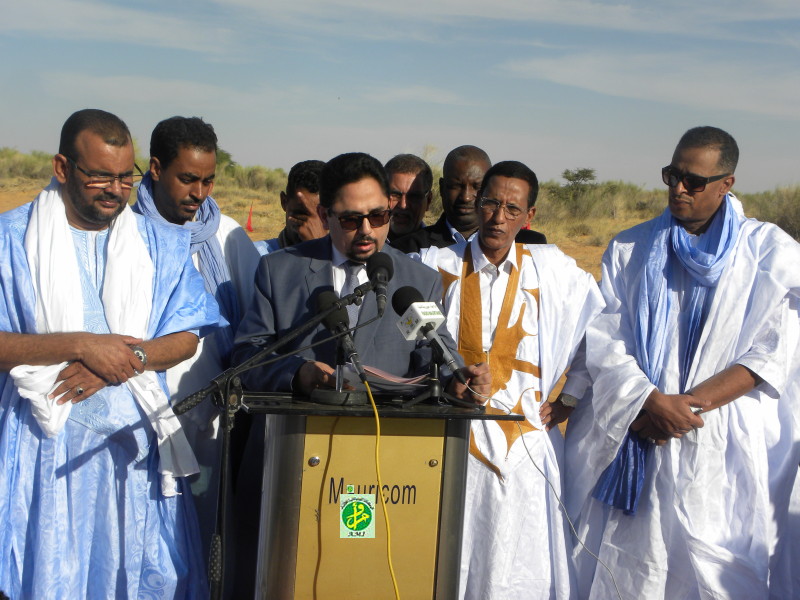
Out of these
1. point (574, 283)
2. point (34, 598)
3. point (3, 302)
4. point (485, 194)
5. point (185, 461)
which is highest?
point (485, 194)

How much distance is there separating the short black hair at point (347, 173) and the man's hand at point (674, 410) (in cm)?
177

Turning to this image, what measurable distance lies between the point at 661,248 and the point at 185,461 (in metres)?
2.73

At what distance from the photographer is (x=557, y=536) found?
4.82 m

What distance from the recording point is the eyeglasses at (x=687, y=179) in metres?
4.84

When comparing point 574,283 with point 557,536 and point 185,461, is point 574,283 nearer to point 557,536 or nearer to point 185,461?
point 557,536

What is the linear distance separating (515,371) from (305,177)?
184cm

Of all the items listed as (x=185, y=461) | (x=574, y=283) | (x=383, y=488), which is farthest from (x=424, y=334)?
(x=574, y=283)

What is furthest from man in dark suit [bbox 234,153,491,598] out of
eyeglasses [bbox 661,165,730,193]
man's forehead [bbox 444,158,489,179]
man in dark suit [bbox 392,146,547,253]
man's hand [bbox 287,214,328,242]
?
man's forehead [bbox 444,158,489,179]

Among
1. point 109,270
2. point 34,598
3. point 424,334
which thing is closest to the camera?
point 424,334

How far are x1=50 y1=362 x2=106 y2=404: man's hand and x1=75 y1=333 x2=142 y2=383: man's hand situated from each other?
3cm

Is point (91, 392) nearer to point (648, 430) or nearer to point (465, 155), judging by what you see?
point (648, 430)

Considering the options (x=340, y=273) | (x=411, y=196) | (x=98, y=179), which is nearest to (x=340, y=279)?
(x=340, y=273)

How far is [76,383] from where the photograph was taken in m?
3.98

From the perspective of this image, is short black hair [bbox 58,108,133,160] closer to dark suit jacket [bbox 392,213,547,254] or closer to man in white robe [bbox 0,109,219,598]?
man in white robe [bbox 0,109,219,598]
